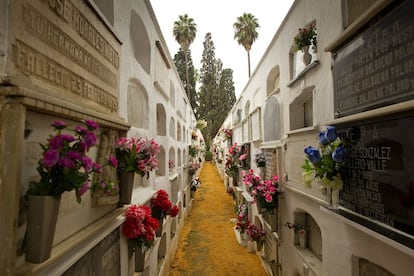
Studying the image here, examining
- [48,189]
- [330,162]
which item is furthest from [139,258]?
[330,162]

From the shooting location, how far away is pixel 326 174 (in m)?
2.67

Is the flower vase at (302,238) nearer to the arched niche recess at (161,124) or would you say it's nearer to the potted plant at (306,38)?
the potted plant at (306,38)

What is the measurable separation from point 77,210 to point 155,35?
4.56m

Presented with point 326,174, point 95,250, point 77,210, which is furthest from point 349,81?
point 95,250

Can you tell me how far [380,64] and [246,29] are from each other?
980 inches

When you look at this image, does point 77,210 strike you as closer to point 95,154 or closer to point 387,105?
point 95,154

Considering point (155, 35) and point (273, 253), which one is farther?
point (273, 253)

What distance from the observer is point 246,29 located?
24.0 m

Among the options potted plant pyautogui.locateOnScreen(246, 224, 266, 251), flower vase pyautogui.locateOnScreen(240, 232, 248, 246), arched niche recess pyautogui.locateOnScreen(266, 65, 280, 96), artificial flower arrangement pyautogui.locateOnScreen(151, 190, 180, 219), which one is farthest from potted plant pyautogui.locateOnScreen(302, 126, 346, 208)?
flower vase pyautogui.locateOnScreen(240, 232, 248, 246)

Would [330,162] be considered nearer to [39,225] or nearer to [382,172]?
[382,172]

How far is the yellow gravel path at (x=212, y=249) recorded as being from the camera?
7.13 metres

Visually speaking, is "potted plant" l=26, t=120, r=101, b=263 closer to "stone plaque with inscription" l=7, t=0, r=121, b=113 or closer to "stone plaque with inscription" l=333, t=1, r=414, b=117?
"stone plaque with inscription" l=7, t=0, r=121, b=113

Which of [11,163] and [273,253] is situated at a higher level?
[11,163]

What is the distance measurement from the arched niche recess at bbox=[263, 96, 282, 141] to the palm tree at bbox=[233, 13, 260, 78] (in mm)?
20312
